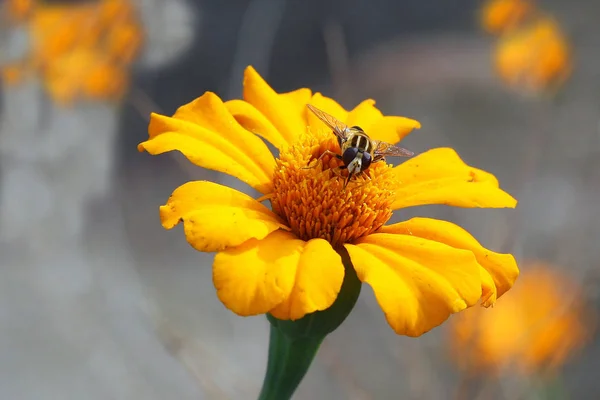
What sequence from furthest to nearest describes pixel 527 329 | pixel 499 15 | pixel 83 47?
pixel 499 15, pixel 83 47, pixel 527 329

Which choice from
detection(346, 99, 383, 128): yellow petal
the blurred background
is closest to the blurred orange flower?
the blurred background

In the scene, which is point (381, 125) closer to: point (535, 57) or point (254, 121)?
point (254, 121)

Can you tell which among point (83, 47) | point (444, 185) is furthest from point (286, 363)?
point (83, 47)

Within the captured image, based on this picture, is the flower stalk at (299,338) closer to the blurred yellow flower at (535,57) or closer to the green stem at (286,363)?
the green stem at (286,363)

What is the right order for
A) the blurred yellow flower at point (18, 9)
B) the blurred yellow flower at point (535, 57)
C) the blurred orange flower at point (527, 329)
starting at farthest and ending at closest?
the blurred yellow flower at point (535, 57) < the blurred yellow flower at point (18, 9) < the blurred orange flower at point (527, 329)

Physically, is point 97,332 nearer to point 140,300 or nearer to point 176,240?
point 140,300

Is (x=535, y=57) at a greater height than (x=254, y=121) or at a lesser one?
greater

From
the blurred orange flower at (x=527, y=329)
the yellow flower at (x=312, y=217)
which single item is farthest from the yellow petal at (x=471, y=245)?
the blurred orange flower at (x=527, y=329)
